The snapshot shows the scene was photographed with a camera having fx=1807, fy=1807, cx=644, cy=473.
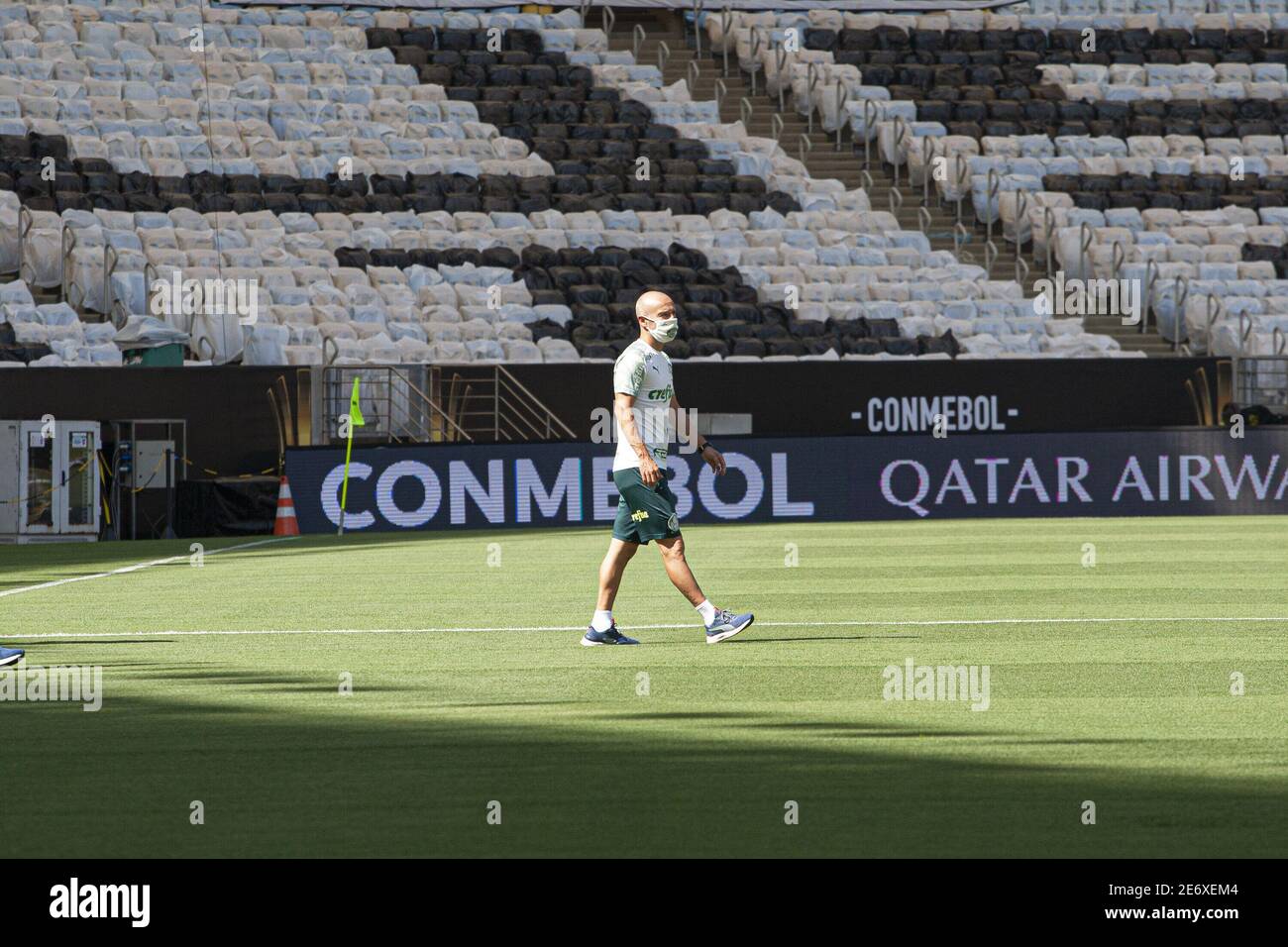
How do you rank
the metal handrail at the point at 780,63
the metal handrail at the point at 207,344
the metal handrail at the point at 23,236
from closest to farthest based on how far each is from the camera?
the metal handrail at the point at 207,344
the metal handrail at the point at 23,236
the metal handrail at the point at 780,63

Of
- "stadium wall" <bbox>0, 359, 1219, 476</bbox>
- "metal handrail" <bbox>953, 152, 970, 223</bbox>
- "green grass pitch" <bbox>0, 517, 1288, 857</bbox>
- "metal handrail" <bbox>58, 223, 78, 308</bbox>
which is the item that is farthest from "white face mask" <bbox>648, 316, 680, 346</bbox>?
"metal handrail" <bbox>953, 152, 970, 223</bbox>

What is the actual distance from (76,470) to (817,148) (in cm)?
1972

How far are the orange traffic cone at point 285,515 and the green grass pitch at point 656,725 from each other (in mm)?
9213

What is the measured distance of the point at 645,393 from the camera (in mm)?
11445

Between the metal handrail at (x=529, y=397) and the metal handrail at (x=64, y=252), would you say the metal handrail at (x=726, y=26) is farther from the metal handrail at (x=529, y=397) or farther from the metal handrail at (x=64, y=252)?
the metal handrail at (x=64, y=252)

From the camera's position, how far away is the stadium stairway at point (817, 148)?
36188 millimetres

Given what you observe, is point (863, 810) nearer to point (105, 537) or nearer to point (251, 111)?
point (105, 537)

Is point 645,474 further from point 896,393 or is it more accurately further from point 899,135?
point 899,135

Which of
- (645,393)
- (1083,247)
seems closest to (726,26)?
(1083,247)

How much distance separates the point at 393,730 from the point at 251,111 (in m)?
31.0

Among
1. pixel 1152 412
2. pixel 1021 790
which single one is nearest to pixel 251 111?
pixel 1152 412

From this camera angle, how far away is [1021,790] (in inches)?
268

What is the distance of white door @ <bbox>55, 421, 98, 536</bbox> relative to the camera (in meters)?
26.5

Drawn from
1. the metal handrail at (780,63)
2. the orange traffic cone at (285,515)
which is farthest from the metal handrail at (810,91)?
the orange traffic cone at (285,515)
